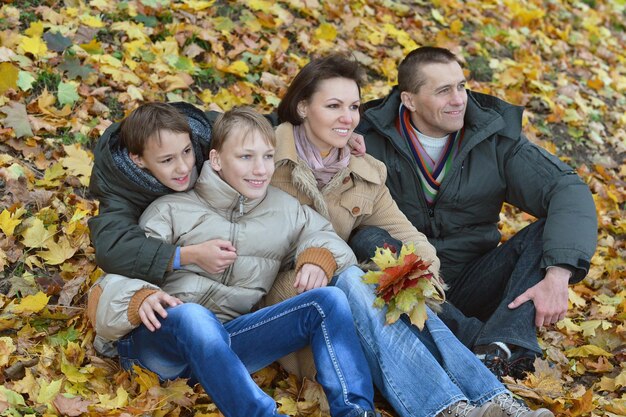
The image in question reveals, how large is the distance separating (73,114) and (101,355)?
6.16 feet

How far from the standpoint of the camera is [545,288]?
3.71 metres

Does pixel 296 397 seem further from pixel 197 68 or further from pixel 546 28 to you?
pixel 546 28

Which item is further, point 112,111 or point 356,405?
point 112,111

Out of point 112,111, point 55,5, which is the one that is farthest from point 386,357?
point 55,5

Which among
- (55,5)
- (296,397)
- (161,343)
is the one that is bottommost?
(296,397)

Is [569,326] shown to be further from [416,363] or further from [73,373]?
[73,373]

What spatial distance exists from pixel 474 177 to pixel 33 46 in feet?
9.51

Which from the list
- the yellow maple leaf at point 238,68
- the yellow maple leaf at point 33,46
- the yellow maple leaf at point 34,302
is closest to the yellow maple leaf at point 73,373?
the yellow maple leaf at point 34,302

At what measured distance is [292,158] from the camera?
147 inches

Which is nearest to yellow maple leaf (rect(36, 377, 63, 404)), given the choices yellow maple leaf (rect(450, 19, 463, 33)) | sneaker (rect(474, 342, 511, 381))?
sneaker (rect(474, 342, 511, 381))

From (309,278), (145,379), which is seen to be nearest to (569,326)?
(309,278)

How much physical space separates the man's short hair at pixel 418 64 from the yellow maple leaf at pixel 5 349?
2457mm

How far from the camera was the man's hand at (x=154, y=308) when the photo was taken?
3.07 m

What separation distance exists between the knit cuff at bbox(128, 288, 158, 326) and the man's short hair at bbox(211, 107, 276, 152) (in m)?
0.76
